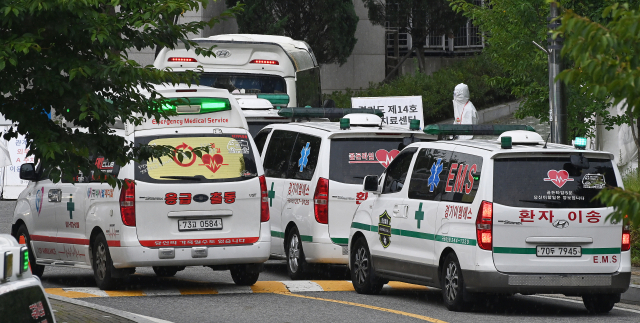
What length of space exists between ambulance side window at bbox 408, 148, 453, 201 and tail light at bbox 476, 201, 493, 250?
847mm

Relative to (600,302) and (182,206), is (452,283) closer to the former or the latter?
(600,302)

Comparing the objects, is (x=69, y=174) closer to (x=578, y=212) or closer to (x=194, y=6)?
(x=194, y=6)

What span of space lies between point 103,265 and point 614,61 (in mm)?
7845

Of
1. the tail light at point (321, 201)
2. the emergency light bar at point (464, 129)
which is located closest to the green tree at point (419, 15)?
the tail light at point (321, 201)

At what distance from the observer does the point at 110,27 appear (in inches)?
324

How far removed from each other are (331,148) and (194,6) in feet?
14.7

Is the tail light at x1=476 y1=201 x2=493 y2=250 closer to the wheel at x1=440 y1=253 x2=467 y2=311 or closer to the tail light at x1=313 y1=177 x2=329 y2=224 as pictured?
the wheel at x1=440 y1=253 x2=467 y2=311

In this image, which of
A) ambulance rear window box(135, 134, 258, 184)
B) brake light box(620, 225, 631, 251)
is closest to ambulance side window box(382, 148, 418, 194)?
ambulance rear window box(135, 134, 258, 184)

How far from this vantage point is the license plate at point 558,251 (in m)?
10.0

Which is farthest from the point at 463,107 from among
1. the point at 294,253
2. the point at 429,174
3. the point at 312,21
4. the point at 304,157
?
the point at 312,21

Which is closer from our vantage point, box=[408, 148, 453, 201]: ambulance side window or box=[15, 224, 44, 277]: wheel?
box=[408, 148, 453, 201]: ambulance side window

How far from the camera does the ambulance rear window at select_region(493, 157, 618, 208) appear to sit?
396 inches

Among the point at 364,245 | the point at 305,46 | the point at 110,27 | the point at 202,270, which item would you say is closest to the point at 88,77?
the point at 110,27

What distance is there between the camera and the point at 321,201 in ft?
42.5
